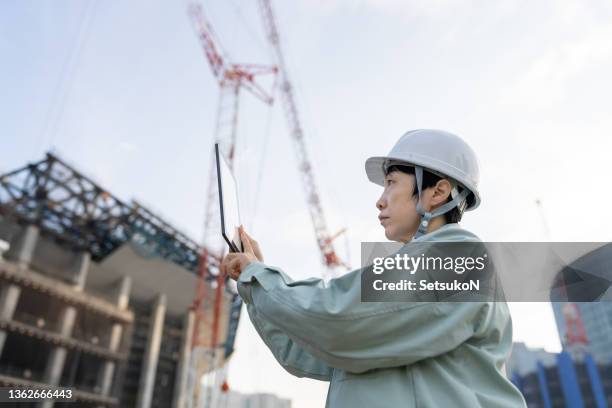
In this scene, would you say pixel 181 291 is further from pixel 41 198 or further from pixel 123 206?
pixel 41 198

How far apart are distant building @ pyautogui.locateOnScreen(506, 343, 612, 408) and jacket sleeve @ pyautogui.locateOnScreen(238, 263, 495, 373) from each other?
2214 inches

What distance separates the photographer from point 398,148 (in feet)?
5.86

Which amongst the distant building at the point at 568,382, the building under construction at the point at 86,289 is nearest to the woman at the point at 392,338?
the building under construction at the point at 86,289

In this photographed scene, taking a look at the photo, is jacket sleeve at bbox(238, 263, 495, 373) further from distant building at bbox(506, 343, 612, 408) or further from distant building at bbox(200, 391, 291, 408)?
distant building at bbox(200, 391, 291, 408)

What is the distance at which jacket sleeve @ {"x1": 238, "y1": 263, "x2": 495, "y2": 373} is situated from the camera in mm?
1249

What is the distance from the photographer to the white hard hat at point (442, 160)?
168cm

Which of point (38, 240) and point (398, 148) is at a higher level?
point (38, 240)

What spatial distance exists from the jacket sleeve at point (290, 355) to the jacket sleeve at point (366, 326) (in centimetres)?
38

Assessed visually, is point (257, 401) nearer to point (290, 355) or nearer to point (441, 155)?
point (290, 355)

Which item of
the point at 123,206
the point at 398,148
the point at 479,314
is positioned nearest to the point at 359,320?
the point at 479,314

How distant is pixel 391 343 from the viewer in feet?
4.14

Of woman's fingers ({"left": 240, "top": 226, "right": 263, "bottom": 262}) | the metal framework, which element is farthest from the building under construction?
woman's fingers ({"left": 240, "top": 226, "right": 263, "bottom": 262})

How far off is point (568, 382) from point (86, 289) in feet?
167

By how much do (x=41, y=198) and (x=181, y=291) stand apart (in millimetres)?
16412
